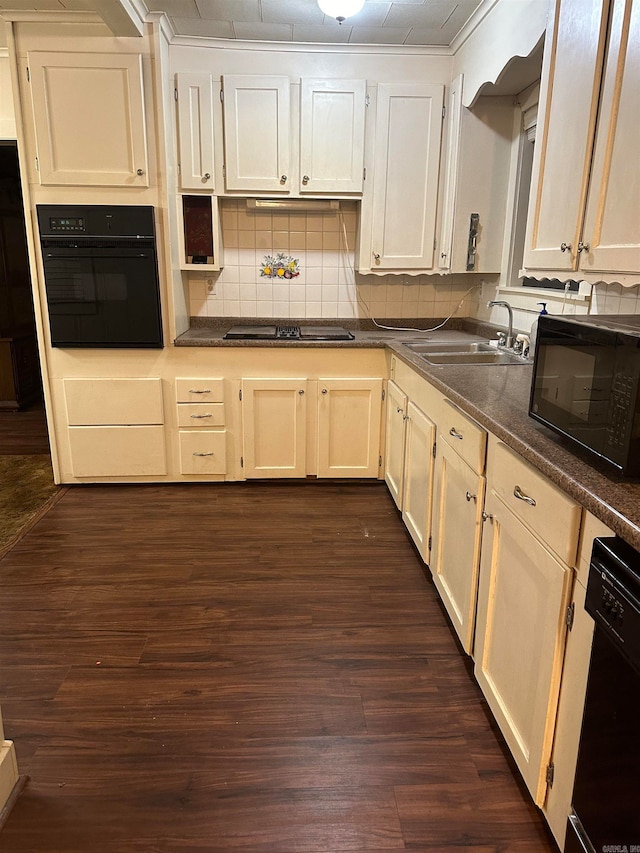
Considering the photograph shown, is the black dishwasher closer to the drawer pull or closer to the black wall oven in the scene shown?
the drawer pull

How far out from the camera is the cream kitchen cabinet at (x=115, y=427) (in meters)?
3.30

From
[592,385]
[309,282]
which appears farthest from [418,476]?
[309,282]

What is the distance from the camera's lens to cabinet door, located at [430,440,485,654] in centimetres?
181

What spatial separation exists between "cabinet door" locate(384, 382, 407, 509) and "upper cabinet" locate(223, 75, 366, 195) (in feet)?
4.03

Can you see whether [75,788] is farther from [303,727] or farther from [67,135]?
[67,135]

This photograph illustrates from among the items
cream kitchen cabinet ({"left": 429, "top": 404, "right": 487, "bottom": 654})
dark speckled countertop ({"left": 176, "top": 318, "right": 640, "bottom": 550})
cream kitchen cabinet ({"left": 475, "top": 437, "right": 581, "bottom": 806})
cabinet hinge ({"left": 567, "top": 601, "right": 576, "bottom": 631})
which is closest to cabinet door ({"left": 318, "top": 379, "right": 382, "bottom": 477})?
dark speckled countertop ({"left": 176, "top": 318, "right": 640, "bottom": 550})

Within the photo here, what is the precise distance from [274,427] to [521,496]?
2.15 m

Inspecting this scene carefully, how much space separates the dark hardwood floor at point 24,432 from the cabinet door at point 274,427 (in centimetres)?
174

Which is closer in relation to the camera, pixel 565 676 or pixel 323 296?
pixel 565 676

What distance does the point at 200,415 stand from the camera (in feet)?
11.1

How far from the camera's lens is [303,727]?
1709 mm

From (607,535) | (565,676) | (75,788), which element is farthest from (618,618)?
(75,788)

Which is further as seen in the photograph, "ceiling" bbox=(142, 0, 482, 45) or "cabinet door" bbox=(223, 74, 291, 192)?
"cabinet door" bbox=(223, 74, 291, 192)

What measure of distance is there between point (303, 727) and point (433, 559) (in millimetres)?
893
